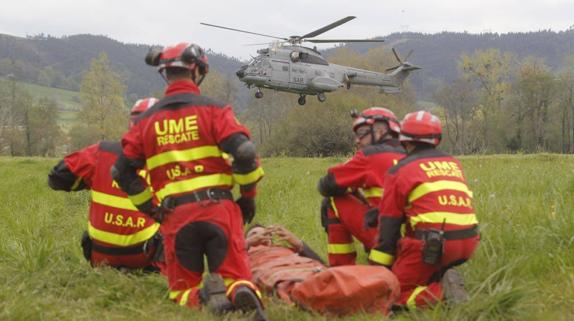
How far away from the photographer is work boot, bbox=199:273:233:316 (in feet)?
15.0

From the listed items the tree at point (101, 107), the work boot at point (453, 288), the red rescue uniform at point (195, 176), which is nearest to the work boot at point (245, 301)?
the red rescue uniform at point (195, 176)

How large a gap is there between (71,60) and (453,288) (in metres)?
186

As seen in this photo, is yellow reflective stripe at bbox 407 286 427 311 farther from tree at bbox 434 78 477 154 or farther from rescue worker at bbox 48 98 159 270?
tree at bbox 434 78 477 154

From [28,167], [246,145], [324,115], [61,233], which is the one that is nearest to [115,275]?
[246,145]

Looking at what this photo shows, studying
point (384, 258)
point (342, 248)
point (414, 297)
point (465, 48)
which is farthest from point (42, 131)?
point (465, 48)

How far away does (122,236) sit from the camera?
5941 mm

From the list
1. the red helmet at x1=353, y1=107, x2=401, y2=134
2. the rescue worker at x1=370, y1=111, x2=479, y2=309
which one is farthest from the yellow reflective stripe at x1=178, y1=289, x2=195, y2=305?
the red helmet at x1=353, y1=107, x2=401, y2=134

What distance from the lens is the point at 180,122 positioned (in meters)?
4.77

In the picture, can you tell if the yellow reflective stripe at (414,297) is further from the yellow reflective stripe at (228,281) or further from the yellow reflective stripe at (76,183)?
the yellow reflective stripe at (76,183)

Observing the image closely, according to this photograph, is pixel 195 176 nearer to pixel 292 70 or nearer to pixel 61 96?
pixel 292 70

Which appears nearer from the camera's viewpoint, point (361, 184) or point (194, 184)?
point (194, 184)

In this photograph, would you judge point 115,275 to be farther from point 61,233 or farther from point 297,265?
point 61,233

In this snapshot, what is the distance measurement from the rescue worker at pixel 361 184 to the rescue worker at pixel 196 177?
1.29 meters

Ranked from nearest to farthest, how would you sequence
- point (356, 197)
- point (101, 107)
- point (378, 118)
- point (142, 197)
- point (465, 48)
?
point (142, 197) → point (378, 118) → point (356, 197) → point (101, 107) → point (465, 48)
